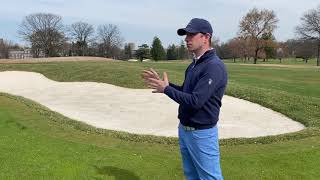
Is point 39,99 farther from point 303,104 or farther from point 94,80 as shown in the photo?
point 303,104

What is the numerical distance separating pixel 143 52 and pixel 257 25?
77.1 feet

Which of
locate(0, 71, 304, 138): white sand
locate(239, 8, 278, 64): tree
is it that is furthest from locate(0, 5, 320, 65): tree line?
locate(0, 71, 304, 138): white sand

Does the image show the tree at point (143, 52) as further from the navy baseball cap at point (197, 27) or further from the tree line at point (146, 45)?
the navy baseball cap at point (197, 27)

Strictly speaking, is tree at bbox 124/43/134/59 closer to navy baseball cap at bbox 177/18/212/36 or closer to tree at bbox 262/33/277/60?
tree at bbox 262/33/277/60

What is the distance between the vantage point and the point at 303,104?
16031 mm

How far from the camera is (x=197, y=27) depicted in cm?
456

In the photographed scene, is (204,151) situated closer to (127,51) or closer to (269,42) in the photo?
(269,42)

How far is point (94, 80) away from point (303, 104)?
10.5 m

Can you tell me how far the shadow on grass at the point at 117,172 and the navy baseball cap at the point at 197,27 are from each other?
3.03 meters

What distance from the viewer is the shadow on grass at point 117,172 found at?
Result: 6.97 m

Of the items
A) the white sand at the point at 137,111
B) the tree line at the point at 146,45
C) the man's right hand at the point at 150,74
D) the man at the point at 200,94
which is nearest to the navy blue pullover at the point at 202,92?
the man at the point at 200,94

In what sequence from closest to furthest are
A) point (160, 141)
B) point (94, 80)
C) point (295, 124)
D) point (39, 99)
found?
1. point (160, 141)
2. point (295, 124)
3. point (39, 99)
4. point (94, 80)

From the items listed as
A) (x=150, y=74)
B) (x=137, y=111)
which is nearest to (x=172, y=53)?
(x=137, y=111)

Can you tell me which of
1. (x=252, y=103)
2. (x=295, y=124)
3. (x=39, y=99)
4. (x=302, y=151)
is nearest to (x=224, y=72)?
(x=302, y=151)
